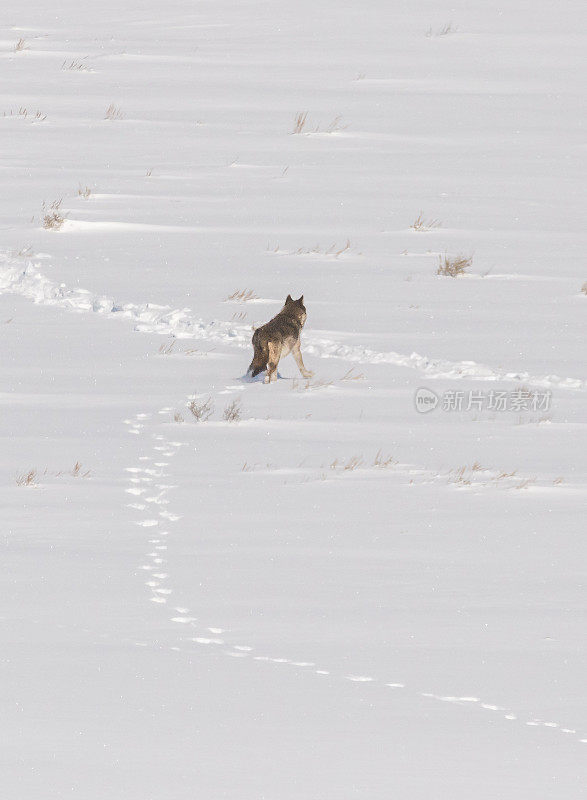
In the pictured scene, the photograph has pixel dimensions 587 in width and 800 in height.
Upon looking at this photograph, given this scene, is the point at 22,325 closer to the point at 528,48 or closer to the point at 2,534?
the point at 2,534

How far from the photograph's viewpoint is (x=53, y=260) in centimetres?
1177

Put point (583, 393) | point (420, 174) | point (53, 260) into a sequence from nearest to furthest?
point (583, 393) < point (53, 260) < point (420, 174)

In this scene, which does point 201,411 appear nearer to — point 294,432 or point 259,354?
point 294,432

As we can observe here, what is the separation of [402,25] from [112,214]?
937cm

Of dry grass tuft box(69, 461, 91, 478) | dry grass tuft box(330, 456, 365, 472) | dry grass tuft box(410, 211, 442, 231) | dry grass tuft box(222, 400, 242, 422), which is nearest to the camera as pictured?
dry grass tuft box(69, 461, 91, 478)

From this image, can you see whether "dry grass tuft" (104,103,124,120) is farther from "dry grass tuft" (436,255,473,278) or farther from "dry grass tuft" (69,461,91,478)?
"dry grass tuft" (69,461,91,478)

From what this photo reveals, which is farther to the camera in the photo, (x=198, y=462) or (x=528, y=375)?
(x=528, y=375)

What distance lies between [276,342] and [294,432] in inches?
42.1

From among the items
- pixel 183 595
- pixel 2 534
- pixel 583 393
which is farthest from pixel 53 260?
pixel 183 595

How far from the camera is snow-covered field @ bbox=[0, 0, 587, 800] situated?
3.97 m

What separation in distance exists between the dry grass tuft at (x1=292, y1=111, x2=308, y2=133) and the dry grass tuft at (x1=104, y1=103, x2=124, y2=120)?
1.99 m

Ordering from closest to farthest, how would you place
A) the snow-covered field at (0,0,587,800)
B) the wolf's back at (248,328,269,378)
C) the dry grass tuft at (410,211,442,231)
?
1. the snow-covered field at (0,0,587,800)
2. the wolf's back at (248,328,269,378)
3. the dry grass tuft at (410,211,442,231)

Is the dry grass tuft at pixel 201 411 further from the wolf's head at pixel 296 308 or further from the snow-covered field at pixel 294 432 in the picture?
the wolf's head at pixel 296 308

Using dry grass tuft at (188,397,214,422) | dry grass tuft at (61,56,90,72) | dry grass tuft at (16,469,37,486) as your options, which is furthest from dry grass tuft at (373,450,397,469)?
dry grass tuft at (61,56,90,72)
